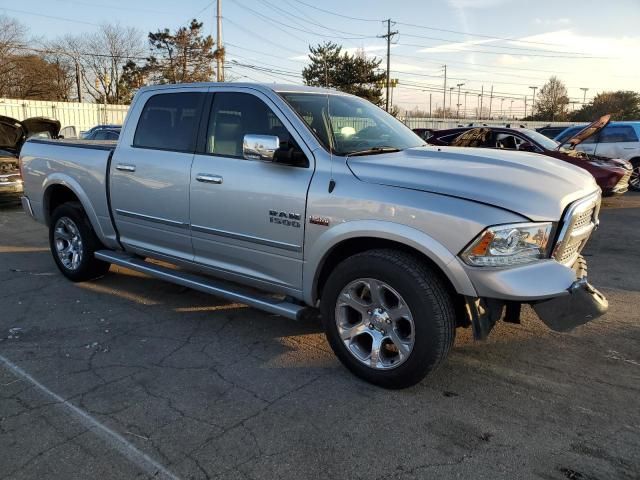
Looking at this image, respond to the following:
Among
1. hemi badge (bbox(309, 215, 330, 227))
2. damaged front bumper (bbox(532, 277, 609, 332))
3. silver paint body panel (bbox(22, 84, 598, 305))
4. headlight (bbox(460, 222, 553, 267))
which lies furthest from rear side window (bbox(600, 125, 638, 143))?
hemi badge (bbox(309, 215, 330, 227))

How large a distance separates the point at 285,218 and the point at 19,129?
10.4 metres

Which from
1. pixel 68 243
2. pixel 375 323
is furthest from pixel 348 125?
pixel 68 243

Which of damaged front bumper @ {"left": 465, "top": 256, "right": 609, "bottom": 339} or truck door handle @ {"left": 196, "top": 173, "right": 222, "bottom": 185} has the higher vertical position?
truck door handle @ {"left": 196, "top": 173, "right": 222, "bottom": 185}

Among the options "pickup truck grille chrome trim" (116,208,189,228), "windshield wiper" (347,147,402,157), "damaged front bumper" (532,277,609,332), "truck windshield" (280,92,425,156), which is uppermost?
"truck windshield" (280,92,425,156)

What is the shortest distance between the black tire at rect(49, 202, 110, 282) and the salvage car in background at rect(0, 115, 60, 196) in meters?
5.33

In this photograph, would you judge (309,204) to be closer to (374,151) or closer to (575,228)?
(374,151)

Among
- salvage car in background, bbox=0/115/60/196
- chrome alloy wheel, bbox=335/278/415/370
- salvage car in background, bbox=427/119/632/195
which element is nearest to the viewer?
chrome alloy wheel, bbox=335/278/415/370

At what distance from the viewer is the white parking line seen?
2594 mm

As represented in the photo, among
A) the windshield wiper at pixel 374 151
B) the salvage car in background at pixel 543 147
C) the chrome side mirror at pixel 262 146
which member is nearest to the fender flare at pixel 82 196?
the chrome side mirror at pixel 262 146

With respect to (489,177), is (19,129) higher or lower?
higher

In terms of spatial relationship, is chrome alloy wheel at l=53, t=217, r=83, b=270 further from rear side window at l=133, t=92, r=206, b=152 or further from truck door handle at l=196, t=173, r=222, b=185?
truck door handle at l=196, t=173, r=222, b=185

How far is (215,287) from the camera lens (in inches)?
165

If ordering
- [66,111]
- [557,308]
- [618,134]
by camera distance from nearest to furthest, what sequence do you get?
[557,308] → [618,134] → [66,111]

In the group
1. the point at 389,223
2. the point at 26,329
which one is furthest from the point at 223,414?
the point at 26,329
